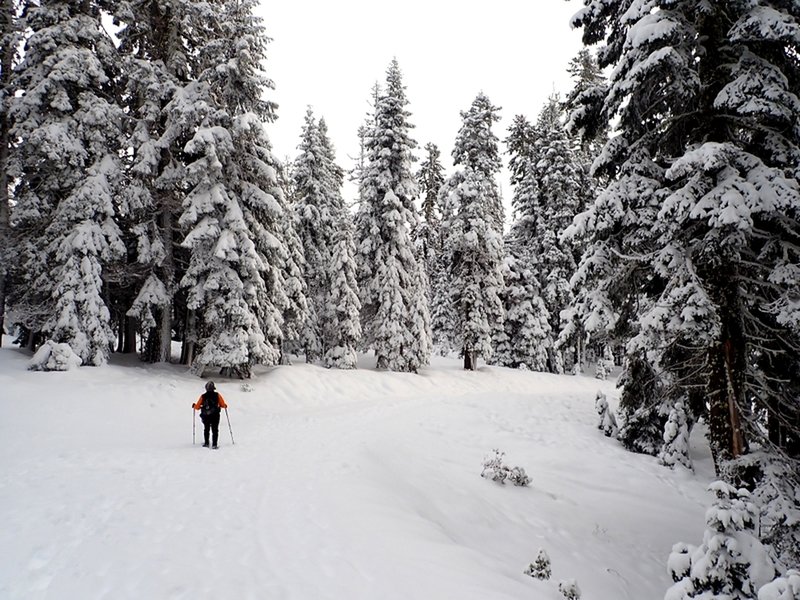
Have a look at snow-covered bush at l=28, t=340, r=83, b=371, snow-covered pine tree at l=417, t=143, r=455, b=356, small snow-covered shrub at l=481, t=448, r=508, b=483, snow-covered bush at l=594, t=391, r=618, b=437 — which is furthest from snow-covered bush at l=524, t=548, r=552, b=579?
snow-covered pine tree at l=417, t=143, r=455, b=356

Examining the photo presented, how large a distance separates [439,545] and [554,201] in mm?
29201

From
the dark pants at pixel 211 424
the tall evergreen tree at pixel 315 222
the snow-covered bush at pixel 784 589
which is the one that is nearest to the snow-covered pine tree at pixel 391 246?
the tall evergreen tree at pixel 315 222

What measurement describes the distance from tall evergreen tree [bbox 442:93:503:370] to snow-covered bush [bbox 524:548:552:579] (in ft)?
69.4

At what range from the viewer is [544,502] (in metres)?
9.59

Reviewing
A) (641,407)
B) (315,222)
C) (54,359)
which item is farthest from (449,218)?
(54,359)

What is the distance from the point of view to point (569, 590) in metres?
5.79

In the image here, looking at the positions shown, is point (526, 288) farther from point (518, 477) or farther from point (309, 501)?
point (309, 501)

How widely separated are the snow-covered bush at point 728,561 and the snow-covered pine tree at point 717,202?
2.90m

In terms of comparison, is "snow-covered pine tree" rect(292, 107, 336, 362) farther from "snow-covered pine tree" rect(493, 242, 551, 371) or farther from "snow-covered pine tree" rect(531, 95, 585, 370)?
"snow-covered pine tree" rect(531, 95, 585, 370)

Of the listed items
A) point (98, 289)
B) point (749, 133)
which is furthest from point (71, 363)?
point (749, 133)

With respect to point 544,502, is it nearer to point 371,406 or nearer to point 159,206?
point 371,406

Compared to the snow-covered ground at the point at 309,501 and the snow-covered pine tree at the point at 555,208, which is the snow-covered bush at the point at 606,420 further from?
the snow-covered pine tree at the point at 555,208

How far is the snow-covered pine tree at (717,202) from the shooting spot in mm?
6324

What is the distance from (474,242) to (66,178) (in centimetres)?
2019
